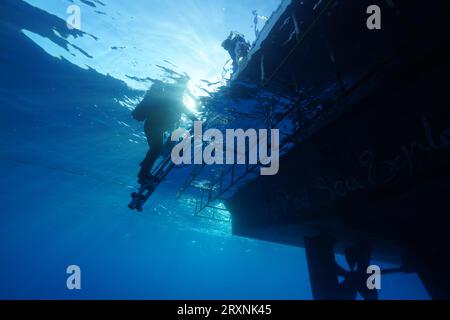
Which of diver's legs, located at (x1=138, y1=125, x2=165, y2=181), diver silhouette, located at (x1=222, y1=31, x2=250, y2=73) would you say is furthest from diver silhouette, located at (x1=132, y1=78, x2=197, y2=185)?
diver silhouette, located at (x1=222, y1=31, x2=250, y2=73)

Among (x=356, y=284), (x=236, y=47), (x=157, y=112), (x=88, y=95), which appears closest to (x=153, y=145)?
(x=157, y=112)

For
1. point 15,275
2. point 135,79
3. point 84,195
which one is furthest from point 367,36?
point 15,275

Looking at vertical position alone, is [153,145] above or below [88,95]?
below

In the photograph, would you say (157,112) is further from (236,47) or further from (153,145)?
(236,47)

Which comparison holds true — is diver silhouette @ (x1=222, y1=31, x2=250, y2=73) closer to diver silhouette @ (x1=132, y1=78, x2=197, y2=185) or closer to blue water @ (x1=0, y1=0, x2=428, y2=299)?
blue water @ (x1=0, y1=0, x2=428, y2=299)

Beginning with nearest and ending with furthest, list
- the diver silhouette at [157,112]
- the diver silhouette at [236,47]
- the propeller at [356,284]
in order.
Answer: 1. the propeller at [356,284]
2. the diver silhouette at [157,112]
3. the diver silhouette at [236,47]

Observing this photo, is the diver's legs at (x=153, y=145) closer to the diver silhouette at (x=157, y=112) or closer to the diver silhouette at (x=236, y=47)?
the diver silhouette at (x=157, y=112)

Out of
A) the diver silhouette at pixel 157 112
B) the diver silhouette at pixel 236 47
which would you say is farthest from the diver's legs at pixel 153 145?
the diver silhouette at pixel 236 47

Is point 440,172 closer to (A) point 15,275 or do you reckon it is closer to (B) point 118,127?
(B) point 118,127

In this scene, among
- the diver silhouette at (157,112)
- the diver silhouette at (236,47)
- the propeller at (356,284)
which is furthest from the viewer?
the diver silhouette at (236,47)

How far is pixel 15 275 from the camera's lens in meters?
134

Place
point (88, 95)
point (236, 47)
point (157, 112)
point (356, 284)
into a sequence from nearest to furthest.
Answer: point (356, 284) → point (157, 112) → point (236, 47) → point (88, 95)

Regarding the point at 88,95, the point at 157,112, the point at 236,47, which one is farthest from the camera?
the point at 88,95

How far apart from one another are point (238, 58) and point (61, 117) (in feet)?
39.7
